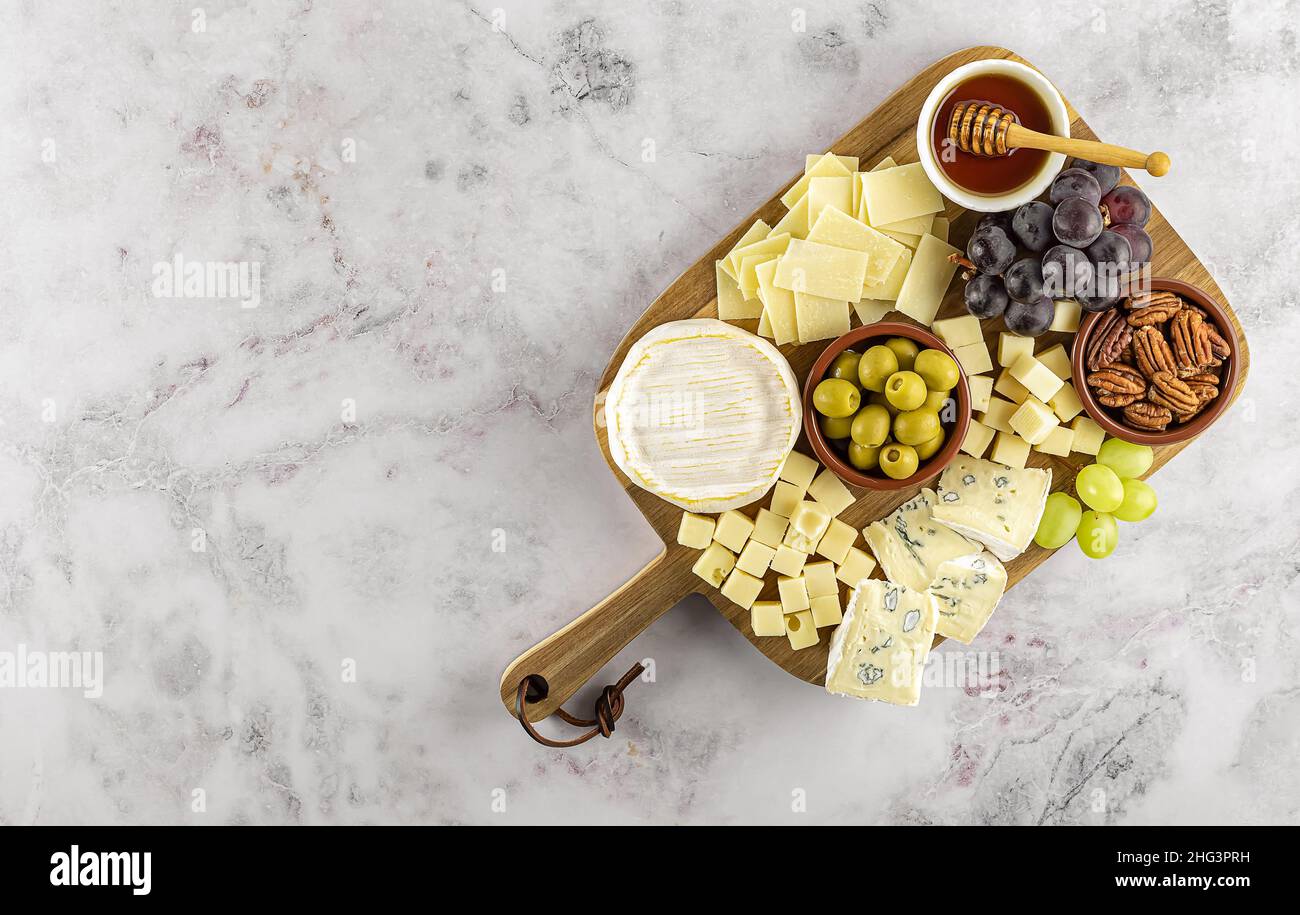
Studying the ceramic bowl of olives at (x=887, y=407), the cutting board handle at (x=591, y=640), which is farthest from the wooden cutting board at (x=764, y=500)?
the ceramic bowl of olives at (x=887, y=407)

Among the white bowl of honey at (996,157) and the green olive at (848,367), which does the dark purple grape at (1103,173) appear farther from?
the green olive at (848,367)

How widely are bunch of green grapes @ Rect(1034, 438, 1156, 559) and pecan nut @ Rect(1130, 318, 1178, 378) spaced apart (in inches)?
5.3

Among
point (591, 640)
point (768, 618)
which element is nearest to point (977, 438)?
point (768, 618)

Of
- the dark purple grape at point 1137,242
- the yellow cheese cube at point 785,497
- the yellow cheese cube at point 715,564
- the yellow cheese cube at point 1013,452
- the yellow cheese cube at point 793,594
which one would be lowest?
the yellow cheese cube at point 793,594

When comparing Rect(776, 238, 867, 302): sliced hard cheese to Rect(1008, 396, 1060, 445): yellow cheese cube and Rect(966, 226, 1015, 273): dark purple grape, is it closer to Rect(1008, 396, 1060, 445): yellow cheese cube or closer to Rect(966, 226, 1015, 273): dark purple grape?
Rect(966, 226, 1015, 273): dark purple grape

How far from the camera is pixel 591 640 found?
1590 millimetres

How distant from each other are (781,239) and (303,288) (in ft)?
3.11

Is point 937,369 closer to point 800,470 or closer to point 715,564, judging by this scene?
point 800,470

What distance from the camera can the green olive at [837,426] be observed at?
1401mm

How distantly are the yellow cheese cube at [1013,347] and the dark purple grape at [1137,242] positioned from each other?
193mm

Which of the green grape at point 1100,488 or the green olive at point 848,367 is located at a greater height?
the green olive at point 848,367

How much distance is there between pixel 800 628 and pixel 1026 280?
676 mm

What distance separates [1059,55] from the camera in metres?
1.67
